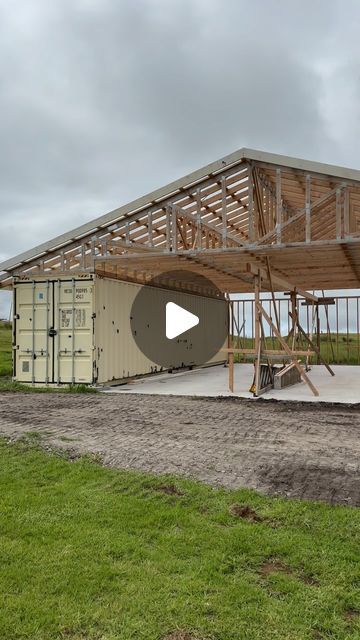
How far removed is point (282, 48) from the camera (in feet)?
33.3

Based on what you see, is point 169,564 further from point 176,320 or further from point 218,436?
point 176,320

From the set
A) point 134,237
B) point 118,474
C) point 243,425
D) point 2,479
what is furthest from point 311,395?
point 2,479

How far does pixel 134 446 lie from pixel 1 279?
9145mm

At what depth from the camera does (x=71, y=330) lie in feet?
40.5

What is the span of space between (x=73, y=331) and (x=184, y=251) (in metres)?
3.48

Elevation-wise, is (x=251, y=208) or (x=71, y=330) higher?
(x=251, y=208)

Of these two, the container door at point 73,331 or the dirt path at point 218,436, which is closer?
the dirt path at point 218,436

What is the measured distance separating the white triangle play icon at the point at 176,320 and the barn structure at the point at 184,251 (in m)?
2.64

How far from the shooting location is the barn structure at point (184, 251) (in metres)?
11.0

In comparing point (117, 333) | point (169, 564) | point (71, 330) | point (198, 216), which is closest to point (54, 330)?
point (71, 330)

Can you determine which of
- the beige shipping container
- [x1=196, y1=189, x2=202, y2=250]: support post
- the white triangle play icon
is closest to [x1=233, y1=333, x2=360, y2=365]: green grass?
the white triangle play icon

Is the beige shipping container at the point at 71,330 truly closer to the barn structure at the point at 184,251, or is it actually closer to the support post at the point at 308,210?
the barn structure at the point at 184,251
